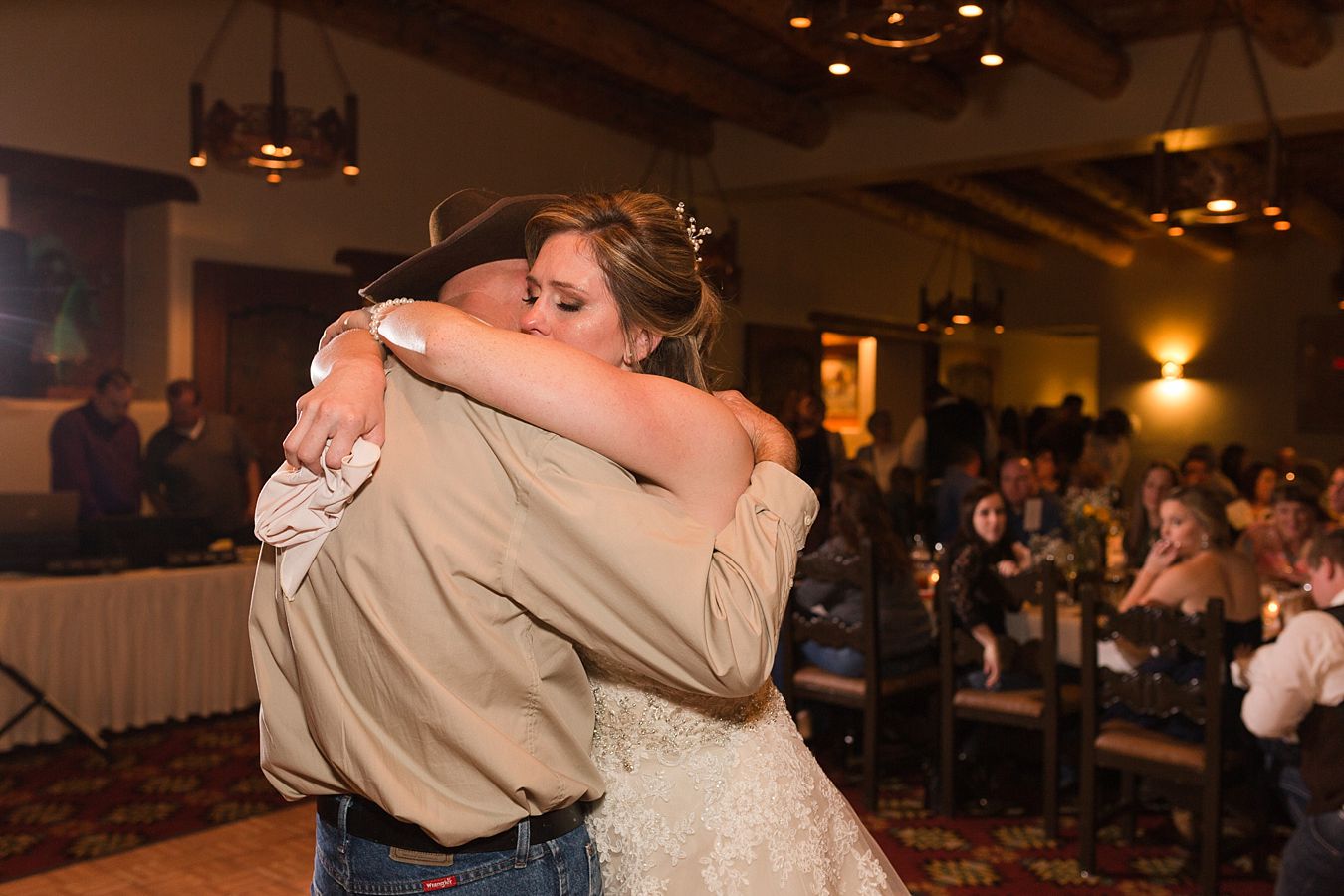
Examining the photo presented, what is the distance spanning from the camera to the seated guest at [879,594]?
4.41 m

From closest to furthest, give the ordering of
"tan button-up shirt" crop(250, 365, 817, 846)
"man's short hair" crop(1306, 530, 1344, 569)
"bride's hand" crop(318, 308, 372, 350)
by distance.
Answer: "tan button-up shirt" crop(250, 365, 817, 846), "bride's hand" crop(318, 308, 372, 350), "man's short hair" crop(1306, 530, 1344, 569)

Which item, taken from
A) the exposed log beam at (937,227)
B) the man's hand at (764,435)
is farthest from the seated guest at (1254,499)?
the man's hand at (764,435)

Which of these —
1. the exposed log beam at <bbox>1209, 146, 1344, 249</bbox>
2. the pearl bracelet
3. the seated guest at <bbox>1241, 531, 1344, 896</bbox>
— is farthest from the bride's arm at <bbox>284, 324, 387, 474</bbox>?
the exposed log beam at <bbox>1209, 146, 1344, 249</bbox>

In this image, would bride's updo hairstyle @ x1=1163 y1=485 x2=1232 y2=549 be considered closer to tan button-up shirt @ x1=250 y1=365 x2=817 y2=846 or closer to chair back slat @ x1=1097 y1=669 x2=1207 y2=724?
chair back slat @ x1=1097 y1=669 x2=1207 y2=724

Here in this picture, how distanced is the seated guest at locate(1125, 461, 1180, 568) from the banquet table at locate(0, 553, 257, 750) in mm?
4417

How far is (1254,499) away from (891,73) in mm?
3719

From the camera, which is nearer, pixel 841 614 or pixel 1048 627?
pixel 1048 627

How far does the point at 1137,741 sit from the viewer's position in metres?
3.65

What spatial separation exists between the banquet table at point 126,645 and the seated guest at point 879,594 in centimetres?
267

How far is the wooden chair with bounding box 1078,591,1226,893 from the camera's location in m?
3.41

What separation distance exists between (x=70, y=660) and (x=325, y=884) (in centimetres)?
413

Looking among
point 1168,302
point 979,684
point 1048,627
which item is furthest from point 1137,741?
point 1168,302

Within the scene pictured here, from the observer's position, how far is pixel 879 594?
4398 mm

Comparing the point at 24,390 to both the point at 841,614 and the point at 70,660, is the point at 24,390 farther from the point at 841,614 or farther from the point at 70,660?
the point at 841,614
